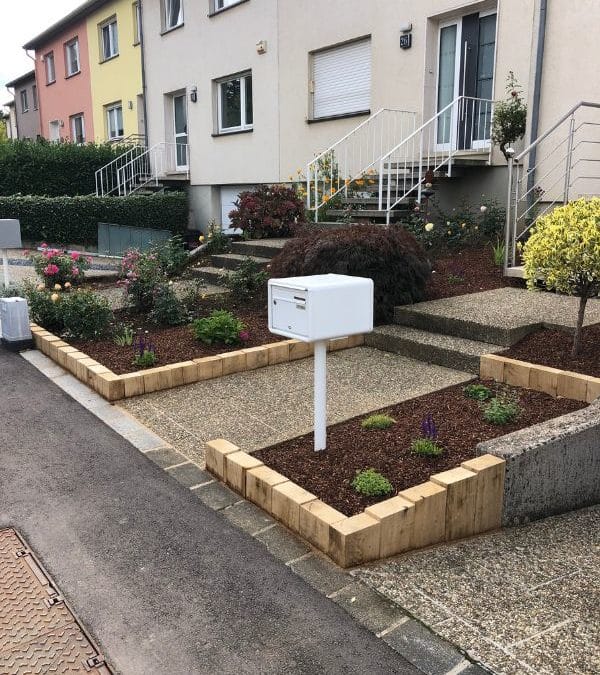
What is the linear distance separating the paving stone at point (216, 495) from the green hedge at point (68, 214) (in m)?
12.5

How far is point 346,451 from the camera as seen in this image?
389cm

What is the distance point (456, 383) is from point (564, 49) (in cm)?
589

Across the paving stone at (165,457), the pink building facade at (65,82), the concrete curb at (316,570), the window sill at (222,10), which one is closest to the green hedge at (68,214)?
the window sill at (222,10)

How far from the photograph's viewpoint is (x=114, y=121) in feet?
70.0

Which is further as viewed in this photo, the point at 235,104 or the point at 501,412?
the point at 235,104

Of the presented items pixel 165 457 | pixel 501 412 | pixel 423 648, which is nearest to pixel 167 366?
pixel 165 457

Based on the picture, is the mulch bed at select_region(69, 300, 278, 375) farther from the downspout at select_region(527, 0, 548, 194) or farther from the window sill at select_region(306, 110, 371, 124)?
the window sill at select_region(306, 110, 371, 124)

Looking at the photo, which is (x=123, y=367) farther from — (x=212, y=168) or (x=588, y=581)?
(x=212, y=168)

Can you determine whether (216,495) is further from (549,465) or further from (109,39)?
(109,39)

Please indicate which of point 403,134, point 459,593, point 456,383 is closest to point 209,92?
point 403,134

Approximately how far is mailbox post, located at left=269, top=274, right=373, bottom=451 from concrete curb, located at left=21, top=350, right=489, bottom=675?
732 mm

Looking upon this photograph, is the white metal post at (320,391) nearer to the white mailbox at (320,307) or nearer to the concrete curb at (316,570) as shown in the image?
the white mailbox at (320,307)

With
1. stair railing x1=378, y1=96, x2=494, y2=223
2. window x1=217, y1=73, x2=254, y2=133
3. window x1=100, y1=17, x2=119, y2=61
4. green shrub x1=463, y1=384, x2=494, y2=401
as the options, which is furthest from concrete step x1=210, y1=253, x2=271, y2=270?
window x1=100, y1=17, x2=119, y2=61

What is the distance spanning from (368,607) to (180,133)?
16.7 metres
